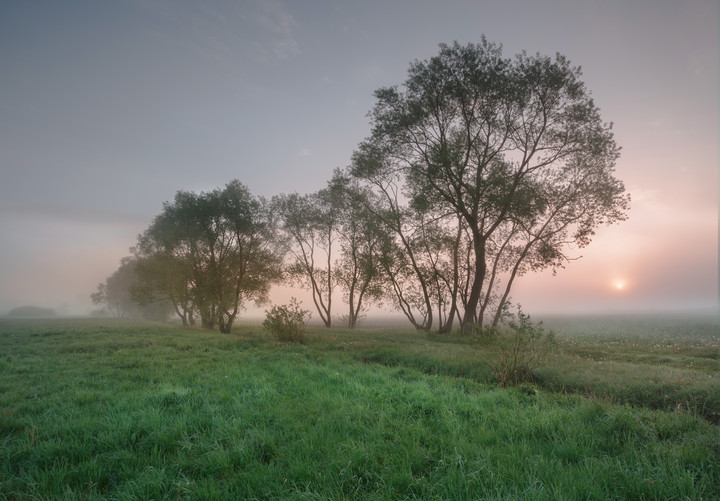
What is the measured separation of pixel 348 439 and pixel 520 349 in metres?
7.51

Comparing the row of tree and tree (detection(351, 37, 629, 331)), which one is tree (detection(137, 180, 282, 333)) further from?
tree (detection(351, 37, 629, 331))

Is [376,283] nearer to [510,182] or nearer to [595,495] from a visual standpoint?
[510,182]

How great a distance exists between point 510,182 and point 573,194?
5190 millimetres

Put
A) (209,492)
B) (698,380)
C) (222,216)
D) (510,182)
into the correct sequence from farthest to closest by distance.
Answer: (222,216) < (510,182) < (698,380) < (209,492)

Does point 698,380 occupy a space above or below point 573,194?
below

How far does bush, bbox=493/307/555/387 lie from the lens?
966 cm

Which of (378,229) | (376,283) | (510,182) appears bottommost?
(376,283)

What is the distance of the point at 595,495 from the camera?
3285 mm

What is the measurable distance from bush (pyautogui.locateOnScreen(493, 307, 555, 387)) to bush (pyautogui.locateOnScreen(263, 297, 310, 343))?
12488 millimetres

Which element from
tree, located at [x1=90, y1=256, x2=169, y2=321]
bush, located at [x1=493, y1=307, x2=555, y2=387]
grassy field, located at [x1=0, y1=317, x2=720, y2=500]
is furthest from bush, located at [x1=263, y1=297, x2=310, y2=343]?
tree, located at [x1=90, y1=256, x2=169, y2=321]

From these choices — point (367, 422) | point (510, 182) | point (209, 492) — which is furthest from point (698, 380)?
point (510, 182)

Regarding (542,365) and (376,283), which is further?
(376,283)

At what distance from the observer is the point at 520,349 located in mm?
10086

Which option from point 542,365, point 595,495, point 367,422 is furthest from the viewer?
point 542,365
